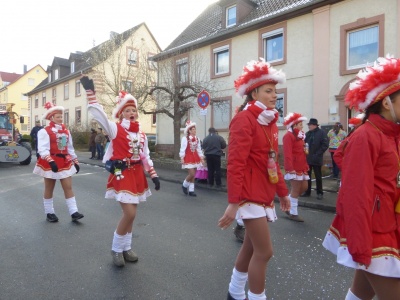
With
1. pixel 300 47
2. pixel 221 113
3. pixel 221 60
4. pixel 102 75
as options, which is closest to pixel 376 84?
pixel 300 47

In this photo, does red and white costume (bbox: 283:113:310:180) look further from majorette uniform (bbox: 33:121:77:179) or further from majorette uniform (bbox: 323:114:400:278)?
majorette uniform (bbox: 323:114:400:278)

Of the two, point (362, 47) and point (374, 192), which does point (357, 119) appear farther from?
point (362, 47)

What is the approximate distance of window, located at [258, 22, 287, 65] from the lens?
16.5 metres

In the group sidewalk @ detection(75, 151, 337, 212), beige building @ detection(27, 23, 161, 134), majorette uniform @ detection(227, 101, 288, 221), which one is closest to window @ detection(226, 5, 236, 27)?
beige building @ detection(27, 23, 161, 134)

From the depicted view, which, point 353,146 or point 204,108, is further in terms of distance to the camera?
point 204,108

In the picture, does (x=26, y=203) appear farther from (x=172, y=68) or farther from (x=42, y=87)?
(x=42, y=87)

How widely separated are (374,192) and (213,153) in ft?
28.0

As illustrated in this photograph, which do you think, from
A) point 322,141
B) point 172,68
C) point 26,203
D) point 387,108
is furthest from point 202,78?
point 387,108

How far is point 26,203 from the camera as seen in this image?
25.8ft

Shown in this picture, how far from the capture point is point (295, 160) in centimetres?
675

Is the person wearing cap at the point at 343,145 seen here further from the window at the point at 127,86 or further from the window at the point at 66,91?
the window at the point at 66,91

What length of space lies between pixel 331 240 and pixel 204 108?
9.81m

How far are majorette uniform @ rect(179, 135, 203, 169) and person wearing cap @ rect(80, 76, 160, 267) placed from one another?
16.4 feet

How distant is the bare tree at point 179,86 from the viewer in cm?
1698
